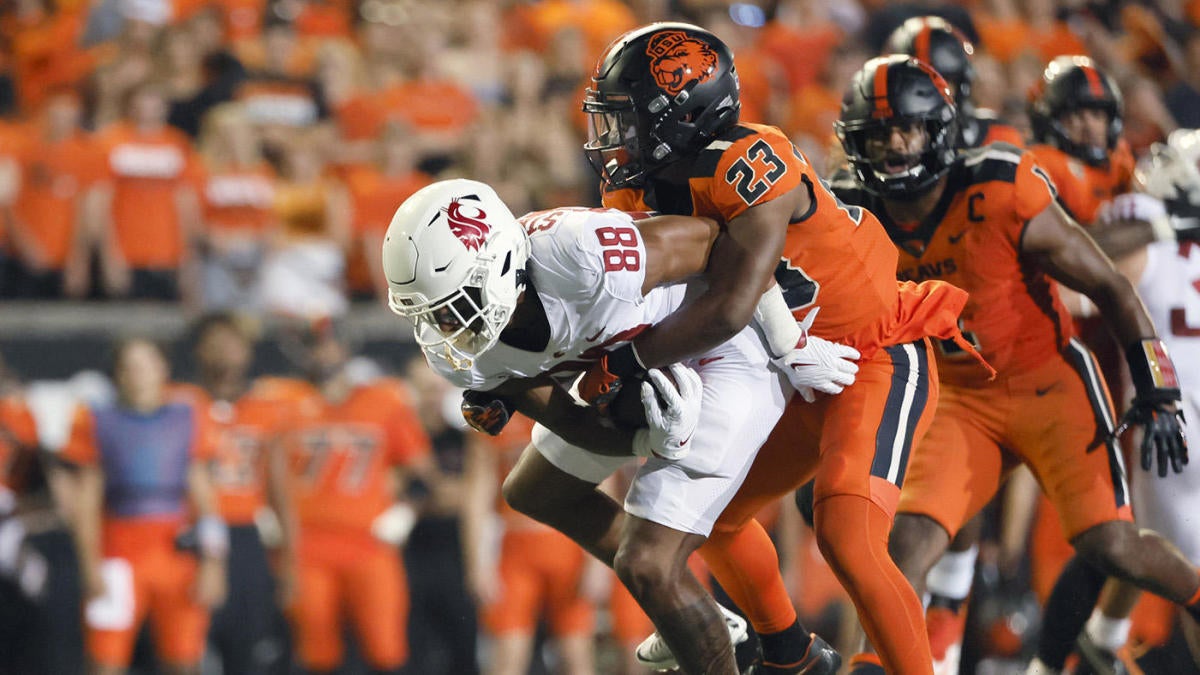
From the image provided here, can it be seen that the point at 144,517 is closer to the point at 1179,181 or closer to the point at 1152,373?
the point at 1152,373

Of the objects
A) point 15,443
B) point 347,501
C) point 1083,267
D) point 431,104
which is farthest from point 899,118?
point 431,104

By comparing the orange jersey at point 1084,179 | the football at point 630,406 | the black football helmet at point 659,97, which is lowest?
the football at point 630,406

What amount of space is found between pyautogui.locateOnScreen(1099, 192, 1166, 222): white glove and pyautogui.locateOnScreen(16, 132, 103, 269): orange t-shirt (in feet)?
18.7

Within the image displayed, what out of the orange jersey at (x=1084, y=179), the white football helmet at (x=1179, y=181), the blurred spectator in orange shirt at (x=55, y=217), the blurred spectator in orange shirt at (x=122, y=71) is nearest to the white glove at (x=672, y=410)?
the orange jersey at (x=1084, y=179)

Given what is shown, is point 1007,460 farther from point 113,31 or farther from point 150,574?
point 113,31

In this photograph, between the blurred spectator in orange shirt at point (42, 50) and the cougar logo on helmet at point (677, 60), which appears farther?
the blurred spectator in orange shirt at point (42, 50)

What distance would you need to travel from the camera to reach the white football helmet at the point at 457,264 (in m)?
3.99

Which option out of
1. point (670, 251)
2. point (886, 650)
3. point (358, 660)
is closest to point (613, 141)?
point (670, 251)

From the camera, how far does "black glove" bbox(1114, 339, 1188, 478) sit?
495 centimetres

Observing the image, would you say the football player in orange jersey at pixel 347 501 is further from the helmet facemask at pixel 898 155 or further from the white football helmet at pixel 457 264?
the white football helmet at pixel 457 264

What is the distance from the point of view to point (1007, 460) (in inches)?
213

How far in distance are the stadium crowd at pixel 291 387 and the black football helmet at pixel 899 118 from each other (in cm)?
246

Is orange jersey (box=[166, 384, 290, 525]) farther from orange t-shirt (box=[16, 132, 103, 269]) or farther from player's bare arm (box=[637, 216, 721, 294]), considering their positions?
player's bare arm (box=[637, 216, 721, 294])

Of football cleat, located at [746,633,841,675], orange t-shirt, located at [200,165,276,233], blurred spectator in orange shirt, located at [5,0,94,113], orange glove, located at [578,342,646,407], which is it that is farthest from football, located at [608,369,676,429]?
blurred spectator in orange shirt, located at [5,0,94,113]
